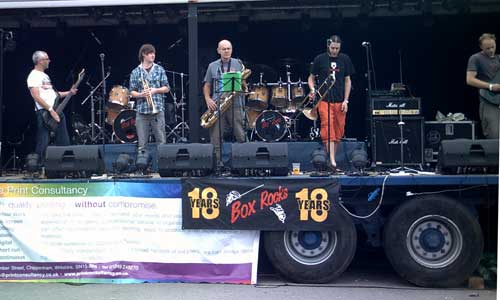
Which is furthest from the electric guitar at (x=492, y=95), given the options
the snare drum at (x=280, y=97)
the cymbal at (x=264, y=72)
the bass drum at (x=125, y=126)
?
the bass drum at (x=125, y=126)

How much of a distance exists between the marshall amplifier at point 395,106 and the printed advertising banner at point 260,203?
279 cm

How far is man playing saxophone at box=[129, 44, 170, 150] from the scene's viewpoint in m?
7.68

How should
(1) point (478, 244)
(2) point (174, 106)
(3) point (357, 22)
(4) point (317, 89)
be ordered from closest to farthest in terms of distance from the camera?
(1) point (478, 244) < (4) point (317, 89) < (3) point (357, 22) < (2) point (174, 106)

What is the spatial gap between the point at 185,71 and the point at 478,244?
7.15m

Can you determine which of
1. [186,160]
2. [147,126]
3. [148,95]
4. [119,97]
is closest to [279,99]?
[119,97]

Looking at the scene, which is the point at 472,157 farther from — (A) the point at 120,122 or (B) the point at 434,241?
(A) the point at 120,122

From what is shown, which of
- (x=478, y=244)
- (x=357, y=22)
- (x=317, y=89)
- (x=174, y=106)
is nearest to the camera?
(x=478, y=244)

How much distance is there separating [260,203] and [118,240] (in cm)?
158

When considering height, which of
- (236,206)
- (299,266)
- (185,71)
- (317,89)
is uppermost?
(185,71)

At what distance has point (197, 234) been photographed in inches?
255

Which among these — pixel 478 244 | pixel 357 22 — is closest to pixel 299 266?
pixel 478 244

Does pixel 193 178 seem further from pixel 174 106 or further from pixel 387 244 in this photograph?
Answer: pixel 174 106

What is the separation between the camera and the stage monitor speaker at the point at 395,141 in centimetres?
856

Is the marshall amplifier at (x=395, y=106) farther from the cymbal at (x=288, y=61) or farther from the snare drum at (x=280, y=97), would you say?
the cymbal at (x=288, y=61)
